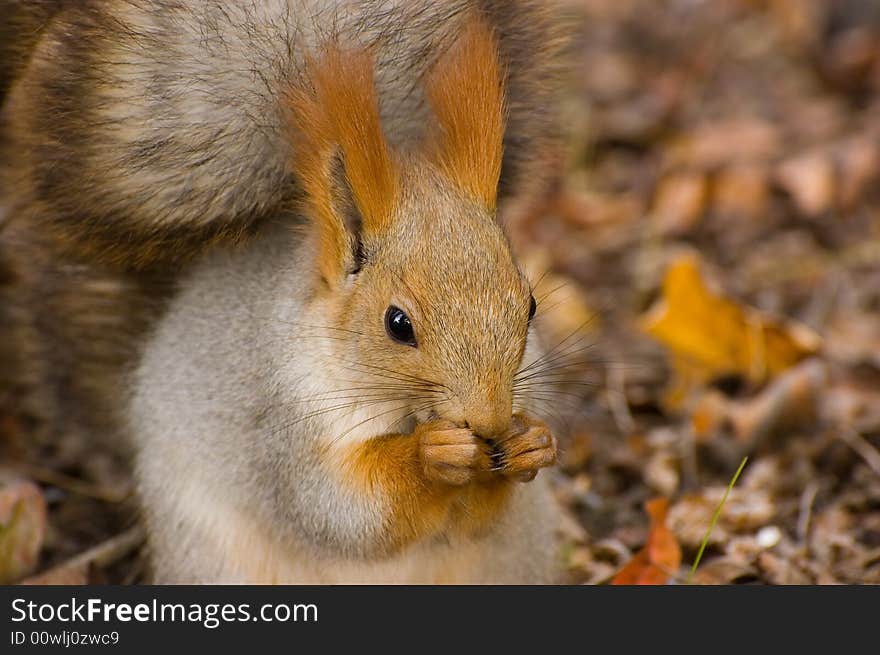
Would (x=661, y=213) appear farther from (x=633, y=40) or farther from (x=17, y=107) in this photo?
(x=17, y=107)

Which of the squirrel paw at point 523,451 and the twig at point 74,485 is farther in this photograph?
the twig at point 74,485

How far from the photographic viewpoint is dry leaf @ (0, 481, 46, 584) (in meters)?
2.46

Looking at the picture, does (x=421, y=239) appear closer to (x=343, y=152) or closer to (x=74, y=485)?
(x=343, y=152)

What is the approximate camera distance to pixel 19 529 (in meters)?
2.46

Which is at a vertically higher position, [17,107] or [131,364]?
[17,107]

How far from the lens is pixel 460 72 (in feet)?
6.67

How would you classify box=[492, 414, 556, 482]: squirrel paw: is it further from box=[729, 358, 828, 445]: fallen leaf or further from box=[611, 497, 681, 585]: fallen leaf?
box=[729, 358, 828, 445]: fallen leaf

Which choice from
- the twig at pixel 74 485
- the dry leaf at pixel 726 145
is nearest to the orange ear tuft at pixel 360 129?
the twig at pixel 74 485

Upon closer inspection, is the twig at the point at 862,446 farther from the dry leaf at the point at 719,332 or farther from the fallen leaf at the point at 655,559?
the fallen leaf at the point at 655,559

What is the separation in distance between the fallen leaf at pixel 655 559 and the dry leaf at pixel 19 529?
1.16m

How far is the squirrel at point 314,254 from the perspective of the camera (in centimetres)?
194

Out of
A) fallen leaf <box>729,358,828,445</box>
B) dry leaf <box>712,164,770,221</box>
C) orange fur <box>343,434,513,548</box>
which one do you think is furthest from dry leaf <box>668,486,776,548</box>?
dry leaf <box>712,164,770,221</box>

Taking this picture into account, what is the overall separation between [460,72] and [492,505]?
723 mm
